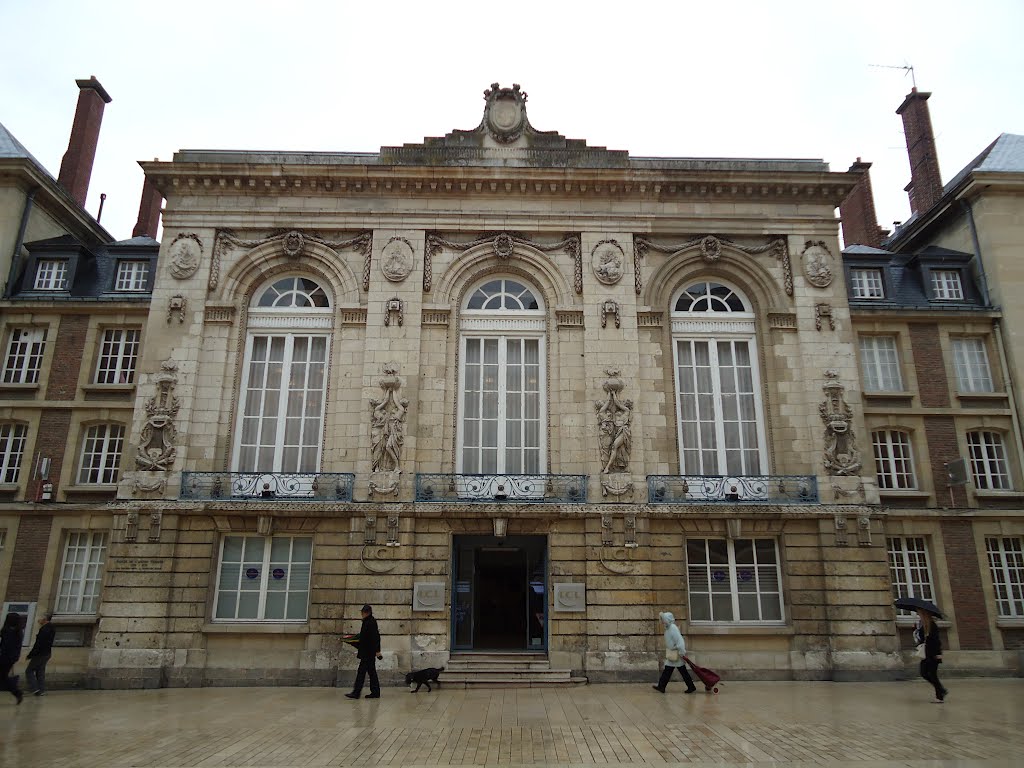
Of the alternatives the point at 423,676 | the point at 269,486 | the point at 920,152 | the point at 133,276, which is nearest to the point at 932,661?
the point at 423,676

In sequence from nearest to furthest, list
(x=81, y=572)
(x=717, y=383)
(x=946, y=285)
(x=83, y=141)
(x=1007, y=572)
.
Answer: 1. (x=81, y=572)
2. (x=1007, y=572)
3. (x=717, y=383)
4. (x=946, y=285)
5. (x=83, y=141)

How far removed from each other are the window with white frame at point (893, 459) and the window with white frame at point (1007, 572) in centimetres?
238

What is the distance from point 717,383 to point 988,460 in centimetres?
782

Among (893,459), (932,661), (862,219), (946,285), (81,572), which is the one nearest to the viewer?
(932,661)

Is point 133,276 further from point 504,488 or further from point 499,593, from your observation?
point 499,593

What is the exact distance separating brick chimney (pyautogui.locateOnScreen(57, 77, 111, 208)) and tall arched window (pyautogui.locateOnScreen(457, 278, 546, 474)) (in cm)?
1519

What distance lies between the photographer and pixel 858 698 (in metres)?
12.8

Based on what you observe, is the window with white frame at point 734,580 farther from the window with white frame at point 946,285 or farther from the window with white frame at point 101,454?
the window with white frame at point 101,454

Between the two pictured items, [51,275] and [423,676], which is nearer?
[423,676]

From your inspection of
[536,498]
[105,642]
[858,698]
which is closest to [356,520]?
[536,498]

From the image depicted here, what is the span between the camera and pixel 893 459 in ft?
59.5

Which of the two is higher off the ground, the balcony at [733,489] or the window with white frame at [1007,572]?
the balcony at [733,489]

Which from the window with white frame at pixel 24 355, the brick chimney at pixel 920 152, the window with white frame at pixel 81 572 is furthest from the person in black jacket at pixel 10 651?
the brick chimney at pixel 920 152

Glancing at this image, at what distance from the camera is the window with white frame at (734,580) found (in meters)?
15.9
